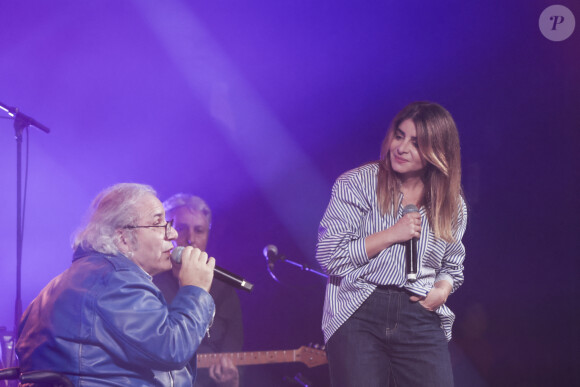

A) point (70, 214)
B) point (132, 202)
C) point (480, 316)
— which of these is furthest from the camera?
point (480, 316)

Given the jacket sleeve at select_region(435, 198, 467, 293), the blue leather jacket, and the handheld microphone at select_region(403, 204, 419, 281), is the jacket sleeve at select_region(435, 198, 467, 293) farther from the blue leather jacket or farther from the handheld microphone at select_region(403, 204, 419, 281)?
the blue leather jacket

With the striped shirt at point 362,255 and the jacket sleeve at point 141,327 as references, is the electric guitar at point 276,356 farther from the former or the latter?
the jacket sleeve at point 141,327

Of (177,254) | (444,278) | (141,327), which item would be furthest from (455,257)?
(141,327)

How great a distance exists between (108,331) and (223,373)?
190 centimetres

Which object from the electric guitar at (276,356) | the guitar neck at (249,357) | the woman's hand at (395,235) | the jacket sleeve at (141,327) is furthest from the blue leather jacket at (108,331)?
the electric guitar at (276,356)

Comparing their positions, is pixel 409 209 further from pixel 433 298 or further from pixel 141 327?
pixel 141 327

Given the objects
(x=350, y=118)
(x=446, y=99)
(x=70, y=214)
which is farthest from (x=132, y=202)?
(x=446, y=99)

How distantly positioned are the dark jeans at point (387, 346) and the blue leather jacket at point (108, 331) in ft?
1.98

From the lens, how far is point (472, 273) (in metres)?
4.43

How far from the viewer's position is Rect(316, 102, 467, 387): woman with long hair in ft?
7.37

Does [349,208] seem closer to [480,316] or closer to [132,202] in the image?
[132,202]

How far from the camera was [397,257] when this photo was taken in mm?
2293

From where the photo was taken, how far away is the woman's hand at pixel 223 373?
3641 millimetres

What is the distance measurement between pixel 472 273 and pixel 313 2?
2419 mm
